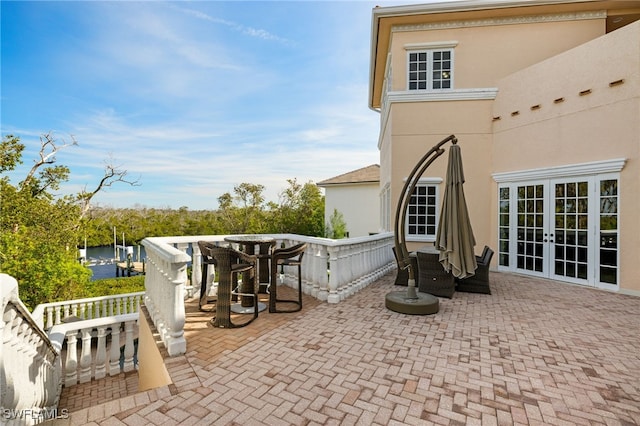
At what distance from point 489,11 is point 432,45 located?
1.70 meters

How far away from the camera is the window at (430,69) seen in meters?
9.08

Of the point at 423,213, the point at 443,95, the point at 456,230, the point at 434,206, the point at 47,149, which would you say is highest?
the point at 47,149

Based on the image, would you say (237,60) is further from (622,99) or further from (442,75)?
(622,99)

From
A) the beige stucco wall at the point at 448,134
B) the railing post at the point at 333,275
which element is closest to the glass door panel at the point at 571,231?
the beige stucco wall at the point at 448,134

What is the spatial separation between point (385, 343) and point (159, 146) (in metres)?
30.1

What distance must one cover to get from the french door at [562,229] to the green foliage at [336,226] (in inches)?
470

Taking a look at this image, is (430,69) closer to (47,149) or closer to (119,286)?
(119,286)

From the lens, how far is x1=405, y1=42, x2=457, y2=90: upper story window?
905 cm

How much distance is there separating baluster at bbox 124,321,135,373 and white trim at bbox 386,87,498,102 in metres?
8.90

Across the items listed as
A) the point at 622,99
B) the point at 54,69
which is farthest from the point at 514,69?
the point at 54,69

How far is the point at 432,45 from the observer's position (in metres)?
9.00

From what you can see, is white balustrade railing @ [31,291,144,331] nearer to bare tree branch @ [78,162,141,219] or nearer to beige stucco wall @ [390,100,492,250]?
beige stucco wall @ [390,100,492,250]

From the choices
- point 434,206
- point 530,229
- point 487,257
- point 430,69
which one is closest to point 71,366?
point 487,257

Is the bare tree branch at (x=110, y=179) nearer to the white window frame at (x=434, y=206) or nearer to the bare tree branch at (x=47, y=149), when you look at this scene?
the bare tree branch at (x=47, y=149)
